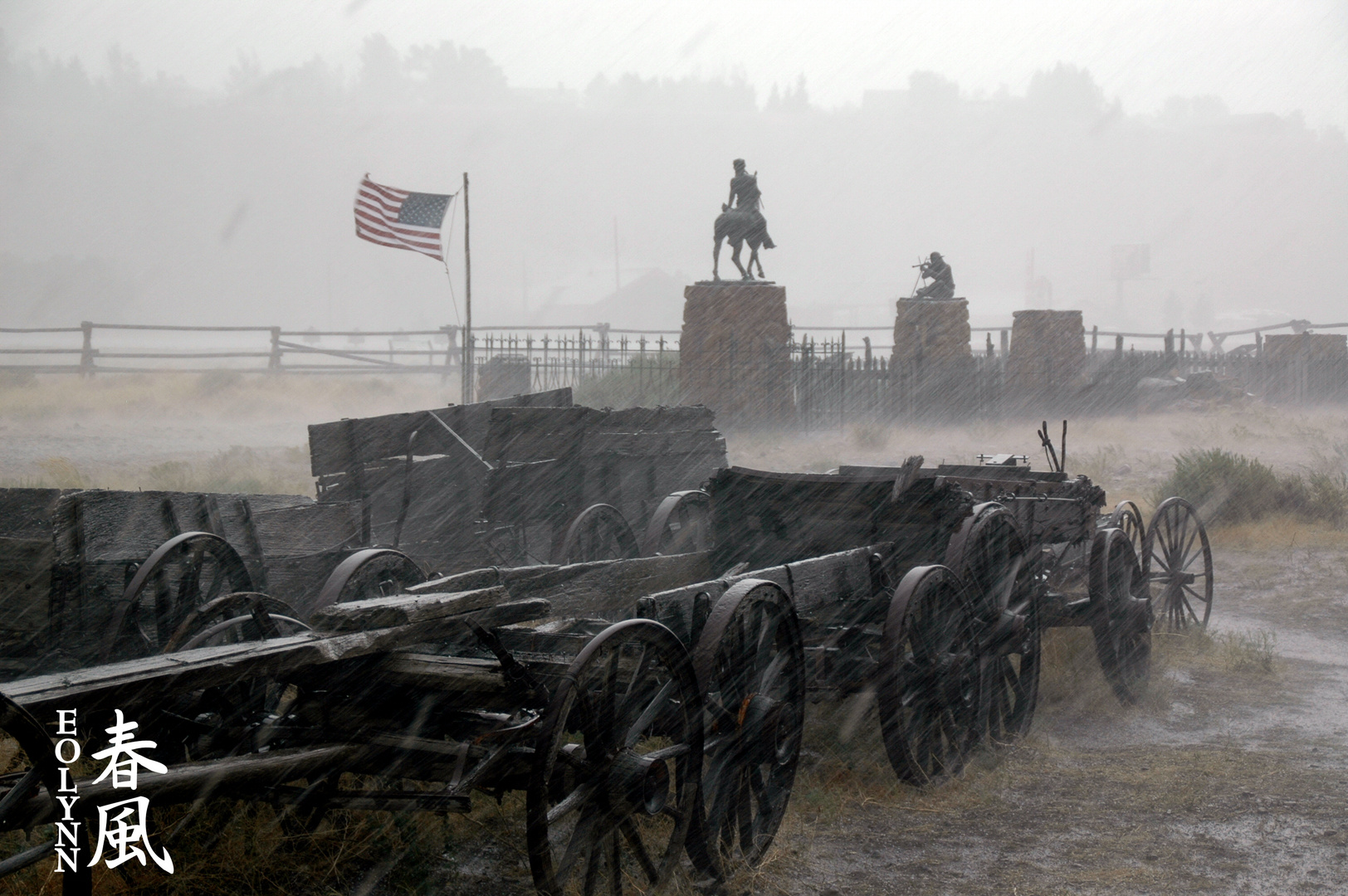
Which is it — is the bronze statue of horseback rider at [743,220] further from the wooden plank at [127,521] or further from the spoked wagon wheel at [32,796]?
the spoked wagon wheel at [32,796]

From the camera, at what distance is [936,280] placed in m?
19.8

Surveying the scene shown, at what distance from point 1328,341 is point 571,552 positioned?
24350 mm

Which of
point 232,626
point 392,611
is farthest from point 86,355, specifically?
point 392,611

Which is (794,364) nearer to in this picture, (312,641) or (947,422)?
(947,422)

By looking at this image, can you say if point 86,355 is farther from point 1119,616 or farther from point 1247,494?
point 1119,616

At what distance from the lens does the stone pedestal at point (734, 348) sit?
16.8 m

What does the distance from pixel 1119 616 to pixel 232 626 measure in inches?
193

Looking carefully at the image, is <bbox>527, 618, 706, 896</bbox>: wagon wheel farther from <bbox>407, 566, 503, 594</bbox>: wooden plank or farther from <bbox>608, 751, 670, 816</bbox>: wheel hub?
<bbox>407, 566, 503, 594</bbox>: wooden plank

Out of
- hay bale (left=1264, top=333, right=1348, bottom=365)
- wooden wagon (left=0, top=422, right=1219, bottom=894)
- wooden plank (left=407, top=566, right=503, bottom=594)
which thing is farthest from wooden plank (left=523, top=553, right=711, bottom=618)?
hay bale (left=1264, top=333, right=1348, bottom=365)

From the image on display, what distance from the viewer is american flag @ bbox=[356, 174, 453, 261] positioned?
500 inches

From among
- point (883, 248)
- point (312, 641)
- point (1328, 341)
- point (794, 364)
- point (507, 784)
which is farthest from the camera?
point (883, 248)

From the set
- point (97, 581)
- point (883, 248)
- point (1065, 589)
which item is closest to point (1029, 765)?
point (1065, 589)

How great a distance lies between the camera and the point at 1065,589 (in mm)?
7375

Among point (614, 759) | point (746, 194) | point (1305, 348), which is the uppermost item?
point (746, 194)
